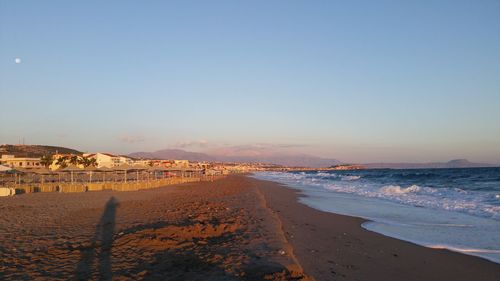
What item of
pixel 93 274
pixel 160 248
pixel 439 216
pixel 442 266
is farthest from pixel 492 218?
pixel 93 274

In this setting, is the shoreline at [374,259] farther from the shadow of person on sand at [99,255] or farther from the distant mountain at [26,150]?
the distant mountain at [26,150]

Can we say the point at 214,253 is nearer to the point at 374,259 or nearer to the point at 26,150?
the point at 374,259

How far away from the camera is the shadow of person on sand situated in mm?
5609

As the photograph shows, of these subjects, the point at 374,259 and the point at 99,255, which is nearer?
the point at 99,255

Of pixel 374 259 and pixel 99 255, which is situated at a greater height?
pixel 99 255

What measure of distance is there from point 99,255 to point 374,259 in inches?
195

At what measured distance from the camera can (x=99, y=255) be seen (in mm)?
6727

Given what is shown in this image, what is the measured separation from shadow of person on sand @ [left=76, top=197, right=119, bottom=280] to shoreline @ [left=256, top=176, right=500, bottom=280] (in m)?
3.13

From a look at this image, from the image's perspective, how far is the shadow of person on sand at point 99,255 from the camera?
221 inches

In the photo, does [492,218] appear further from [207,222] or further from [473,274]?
[207,222]

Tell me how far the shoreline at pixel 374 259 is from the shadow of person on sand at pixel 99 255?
123 inches

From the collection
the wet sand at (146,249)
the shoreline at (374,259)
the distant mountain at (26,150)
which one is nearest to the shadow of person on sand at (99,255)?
the wet sand at (146,249)

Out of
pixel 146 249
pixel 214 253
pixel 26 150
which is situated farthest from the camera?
pixel 26 150

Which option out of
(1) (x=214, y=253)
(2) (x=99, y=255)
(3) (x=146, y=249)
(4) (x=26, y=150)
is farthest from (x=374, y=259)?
(4) (x=26, y=150)
